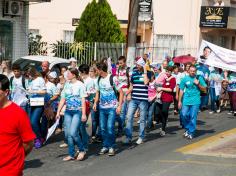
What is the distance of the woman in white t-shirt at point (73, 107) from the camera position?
9641 millimetres

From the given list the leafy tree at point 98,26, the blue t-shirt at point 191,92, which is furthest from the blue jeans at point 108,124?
the leafy tree at point 98,26

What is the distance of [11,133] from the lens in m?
5.06

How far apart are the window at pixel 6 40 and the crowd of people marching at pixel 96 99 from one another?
6921 millimetres

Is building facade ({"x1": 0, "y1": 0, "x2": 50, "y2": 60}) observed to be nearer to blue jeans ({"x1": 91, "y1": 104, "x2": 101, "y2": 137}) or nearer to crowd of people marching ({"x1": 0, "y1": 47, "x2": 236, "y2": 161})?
crowd of people marching ({"x1": 0, "y1": 47, "x2": 236, "y2": 161})

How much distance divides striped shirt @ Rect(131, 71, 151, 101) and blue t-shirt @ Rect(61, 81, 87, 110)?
6.24ft

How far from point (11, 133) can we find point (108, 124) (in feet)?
17.7

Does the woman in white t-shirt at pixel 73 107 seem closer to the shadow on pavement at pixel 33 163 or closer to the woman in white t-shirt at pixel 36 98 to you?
the shadow on pavement at pixel 33 163

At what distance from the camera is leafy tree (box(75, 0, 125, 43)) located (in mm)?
26734

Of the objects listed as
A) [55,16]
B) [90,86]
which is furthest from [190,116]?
[55,16]

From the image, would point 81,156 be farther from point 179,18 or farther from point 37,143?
point 179,18

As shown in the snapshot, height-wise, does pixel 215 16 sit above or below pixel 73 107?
above

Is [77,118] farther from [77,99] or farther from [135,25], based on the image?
[135,25]

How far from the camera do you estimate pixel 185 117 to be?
12391 millimetres

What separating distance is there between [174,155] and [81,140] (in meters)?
1.69
